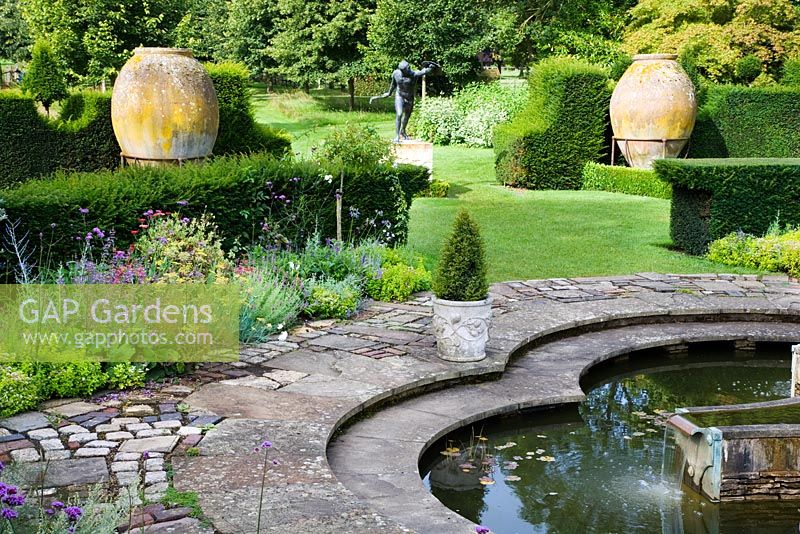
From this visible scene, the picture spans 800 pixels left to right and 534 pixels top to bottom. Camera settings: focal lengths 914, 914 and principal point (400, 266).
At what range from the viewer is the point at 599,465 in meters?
5.75

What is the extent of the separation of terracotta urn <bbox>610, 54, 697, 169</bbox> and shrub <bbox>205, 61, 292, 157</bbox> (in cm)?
659

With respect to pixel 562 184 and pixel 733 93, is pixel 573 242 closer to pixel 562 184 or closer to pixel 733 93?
pixel 562 184

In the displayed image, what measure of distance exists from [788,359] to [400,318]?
138 inches

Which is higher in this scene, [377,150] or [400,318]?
[377,150]

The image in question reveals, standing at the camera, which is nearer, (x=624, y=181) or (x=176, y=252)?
(x=176, y=252)

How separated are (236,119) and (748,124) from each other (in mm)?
9910

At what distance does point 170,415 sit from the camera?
225 inches

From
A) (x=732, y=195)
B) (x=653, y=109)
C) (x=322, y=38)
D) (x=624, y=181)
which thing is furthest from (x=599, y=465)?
(x=322, y=38)

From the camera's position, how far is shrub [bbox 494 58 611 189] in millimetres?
17656

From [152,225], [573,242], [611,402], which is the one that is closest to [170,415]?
[152,225]

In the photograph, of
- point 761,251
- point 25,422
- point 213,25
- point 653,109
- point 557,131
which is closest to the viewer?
point 25,422

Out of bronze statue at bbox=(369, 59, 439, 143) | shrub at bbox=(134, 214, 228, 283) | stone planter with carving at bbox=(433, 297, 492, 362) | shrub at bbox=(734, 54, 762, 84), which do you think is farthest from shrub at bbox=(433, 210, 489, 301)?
shrub at bbox=(734, 54, 762, 84)

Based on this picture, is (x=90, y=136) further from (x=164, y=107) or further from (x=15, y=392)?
(x=15, y=392)

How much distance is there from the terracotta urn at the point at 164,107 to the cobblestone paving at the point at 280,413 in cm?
606
